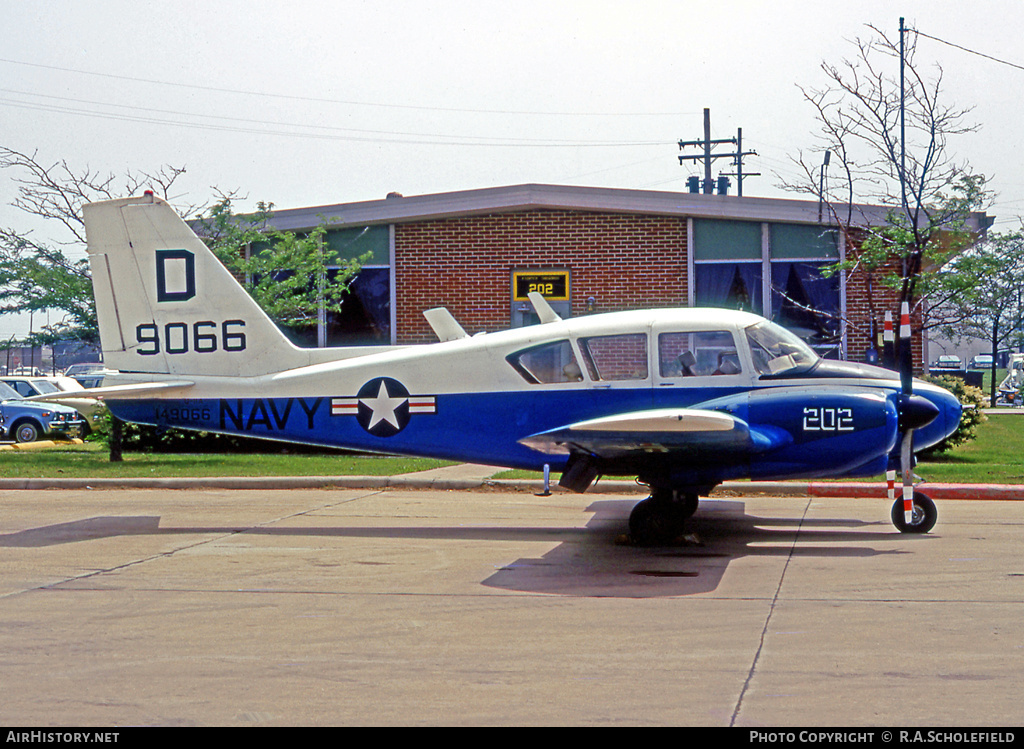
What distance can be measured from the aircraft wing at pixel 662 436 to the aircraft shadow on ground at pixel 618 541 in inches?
34.6

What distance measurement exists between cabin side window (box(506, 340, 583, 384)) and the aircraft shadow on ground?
1.49 m

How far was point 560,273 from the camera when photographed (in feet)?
68.3

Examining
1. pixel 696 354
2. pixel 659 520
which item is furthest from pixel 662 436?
pixel 696 354

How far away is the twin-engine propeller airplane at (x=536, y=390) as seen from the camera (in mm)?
8773

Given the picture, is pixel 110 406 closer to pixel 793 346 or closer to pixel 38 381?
pixel 793 346

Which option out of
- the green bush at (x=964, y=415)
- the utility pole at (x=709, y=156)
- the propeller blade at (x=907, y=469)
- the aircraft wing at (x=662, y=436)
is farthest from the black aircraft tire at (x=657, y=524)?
the utility pole at (x=709, y=156)

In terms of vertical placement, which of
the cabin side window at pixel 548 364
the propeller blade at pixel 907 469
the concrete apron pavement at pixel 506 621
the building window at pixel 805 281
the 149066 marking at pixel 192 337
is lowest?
the concrete apron pavement at pixel 506 621

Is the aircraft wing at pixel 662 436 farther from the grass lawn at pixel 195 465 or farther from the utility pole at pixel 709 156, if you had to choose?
the utility pole at pixel 709 156

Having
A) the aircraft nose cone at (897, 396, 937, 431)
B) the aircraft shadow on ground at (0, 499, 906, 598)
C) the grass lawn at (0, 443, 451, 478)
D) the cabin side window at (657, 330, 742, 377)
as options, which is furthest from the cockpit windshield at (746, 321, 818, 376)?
the grass lawn at (0, 443, 451, 478)

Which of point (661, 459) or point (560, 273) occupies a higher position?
point (560, 273)

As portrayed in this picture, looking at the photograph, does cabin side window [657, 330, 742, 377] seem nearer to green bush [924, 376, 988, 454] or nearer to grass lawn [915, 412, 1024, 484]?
grass lawn [915, 412, 1024, 484]

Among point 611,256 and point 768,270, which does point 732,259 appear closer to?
point 768,270
